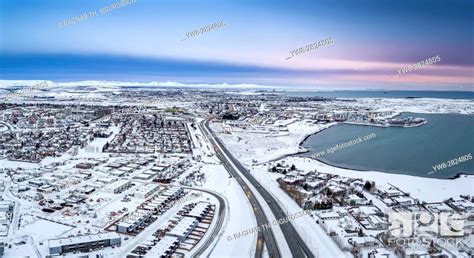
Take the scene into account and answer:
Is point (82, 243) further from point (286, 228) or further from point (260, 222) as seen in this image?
point (286, 228)

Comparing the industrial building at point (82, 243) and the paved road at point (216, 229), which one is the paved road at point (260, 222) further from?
the industrial building at point (82, 243)

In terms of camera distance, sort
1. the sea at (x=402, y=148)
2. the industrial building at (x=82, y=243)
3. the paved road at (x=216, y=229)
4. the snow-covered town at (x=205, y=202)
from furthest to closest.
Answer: the sea at (x=402, y=148) < the snow-covered town at (x=205, y=202) < the paved road at (x=216, y=229) < the industrial building at (x=82, y=243)

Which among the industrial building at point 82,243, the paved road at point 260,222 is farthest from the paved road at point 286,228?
the industrial building at point 82,243

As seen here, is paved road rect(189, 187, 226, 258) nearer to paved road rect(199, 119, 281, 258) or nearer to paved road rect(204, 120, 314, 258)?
paved road rect(199, 119, 281, 258)

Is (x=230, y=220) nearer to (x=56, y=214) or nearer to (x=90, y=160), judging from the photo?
(x=56, y=214)

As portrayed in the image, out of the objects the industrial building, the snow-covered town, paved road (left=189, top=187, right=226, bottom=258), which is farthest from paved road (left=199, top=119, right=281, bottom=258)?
the industrial building

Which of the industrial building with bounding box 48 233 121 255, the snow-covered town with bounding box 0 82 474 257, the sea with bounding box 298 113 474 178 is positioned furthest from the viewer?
the sea with bounding box 298 113 474 178

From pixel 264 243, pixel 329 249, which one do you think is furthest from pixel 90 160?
pixel 329 249

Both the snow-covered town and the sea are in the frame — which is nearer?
the snow-covered town
